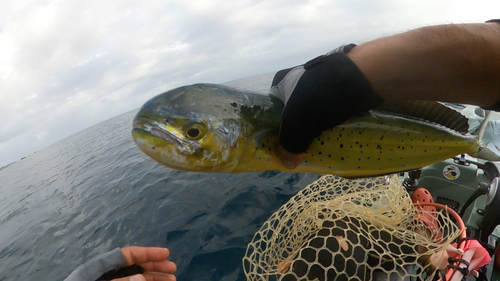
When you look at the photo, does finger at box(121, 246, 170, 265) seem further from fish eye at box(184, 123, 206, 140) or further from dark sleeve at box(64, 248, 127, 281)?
fish eye at box(184, 123, 206, 140)

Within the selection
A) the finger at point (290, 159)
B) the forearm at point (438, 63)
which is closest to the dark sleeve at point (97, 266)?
the finger at point (290, 159)

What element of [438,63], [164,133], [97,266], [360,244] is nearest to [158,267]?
[97,266]

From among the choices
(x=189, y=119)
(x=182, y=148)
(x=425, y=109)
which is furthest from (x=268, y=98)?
(x=425, y=109)

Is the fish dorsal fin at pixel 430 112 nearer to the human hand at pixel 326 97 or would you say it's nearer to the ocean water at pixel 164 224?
the human hand at pixel 326 97

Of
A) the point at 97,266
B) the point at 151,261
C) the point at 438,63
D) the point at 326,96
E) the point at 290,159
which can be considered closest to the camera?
the point at 438,63

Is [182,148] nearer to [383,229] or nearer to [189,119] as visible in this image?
[189,119]

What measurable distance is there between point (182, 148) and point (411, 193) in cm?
572

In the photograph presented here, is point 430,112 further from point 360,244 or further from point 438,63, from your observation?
point 360,244

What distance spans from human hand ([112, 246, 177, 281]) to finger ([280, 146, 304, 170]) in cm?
223

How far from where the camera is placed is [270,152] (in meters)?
2.09

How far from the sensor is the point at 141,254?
3.03 metres

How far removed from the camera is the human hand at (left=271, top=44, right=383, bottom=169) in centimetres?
155

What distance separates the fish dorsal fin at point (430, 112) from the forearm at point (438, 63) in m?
0.59

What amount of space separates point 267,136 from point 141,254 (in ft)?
7.99
